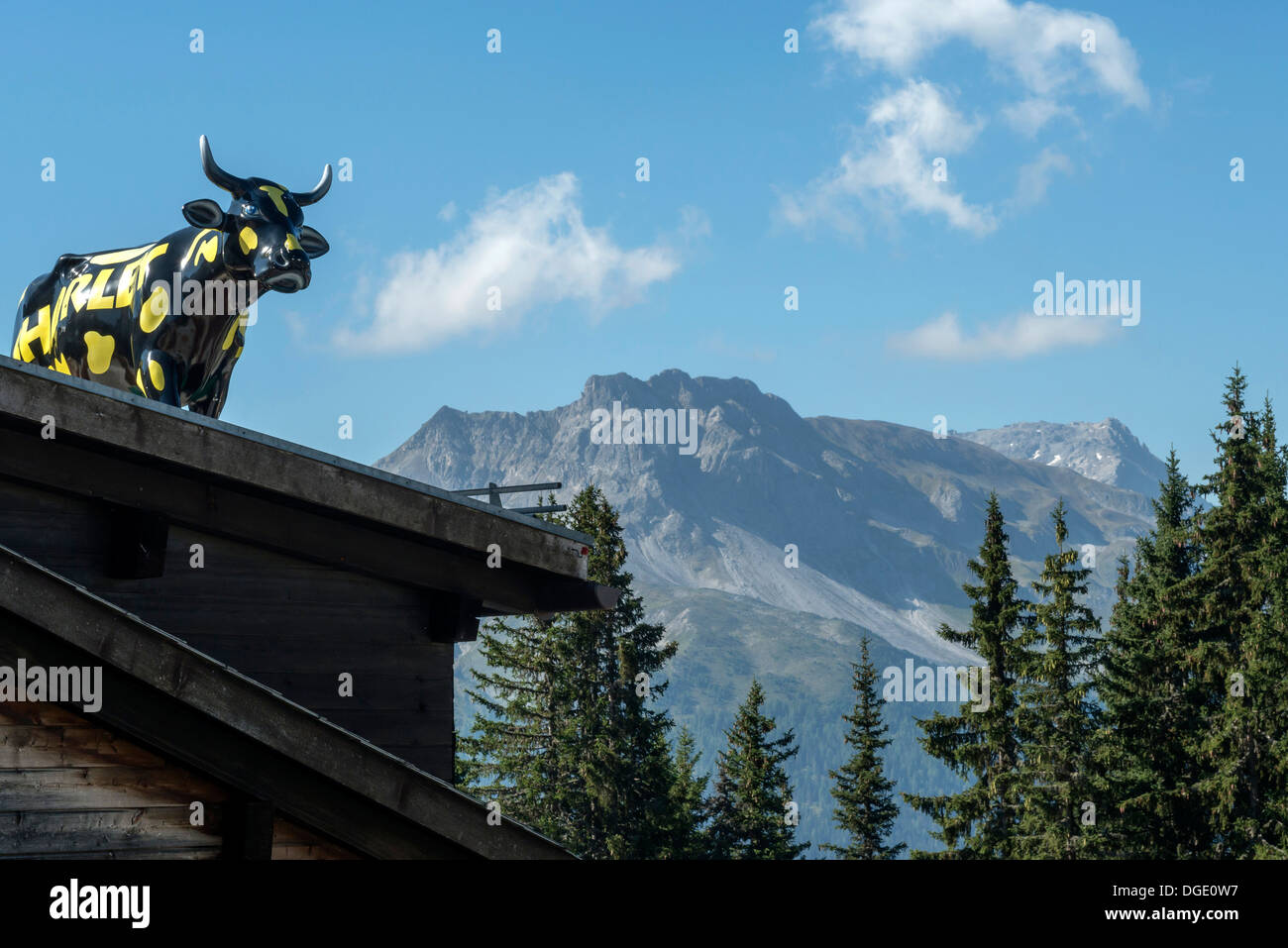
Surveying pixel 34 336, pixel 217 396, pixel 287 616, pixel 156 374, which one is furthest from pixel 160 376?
pixel 287 616

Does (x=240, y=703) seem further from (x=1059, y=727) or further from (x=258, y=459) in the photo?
(x=1059, y=727)

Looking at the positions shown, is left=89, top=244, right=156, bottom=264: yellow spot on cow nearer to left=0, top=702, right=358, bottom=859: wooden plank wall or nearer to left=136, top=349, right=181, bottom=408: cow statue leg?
left=136, top=349, right=181, bottom=408: cow statue leg

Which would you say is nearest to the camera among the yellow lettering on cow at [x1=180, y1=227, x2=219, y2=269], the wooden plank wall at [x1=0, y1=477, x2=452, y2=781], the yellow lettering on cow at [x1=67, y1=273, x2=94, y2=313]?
the wooden plank wall at [x1=0, y1=477, x2=452, y2=781]

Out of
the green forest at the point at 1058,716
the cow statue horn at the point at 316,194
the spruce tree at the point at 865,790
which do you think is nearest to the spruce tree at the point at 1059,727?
the green forest at the point at 1058,716

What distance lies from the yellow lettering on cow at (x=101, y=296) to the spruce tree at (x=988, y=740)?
124ft

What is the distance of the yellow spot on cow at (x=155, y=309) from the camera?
1138 centimetres

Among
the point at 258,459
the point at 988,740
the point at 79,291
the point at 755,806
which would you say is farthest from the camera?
the point at 755,806

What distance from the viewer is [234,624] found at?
30.9 feet

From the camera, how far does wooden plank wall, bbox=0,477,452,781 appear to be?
8.84m

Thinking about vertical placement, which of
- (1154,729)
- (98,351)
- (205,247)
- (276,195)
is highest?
(276,195)

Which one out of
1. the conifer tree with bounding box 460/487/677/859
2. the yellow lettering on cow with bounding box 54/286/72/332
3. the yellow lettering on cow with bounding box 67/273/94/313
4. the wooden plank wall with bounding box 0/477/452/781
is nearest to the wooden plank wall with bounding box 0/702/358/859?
the wooden plank wall with bounding box 0/477/452/781

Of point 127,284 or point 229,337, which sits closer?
point 229,337

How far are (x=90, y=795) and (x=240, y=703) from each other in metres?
0.93
